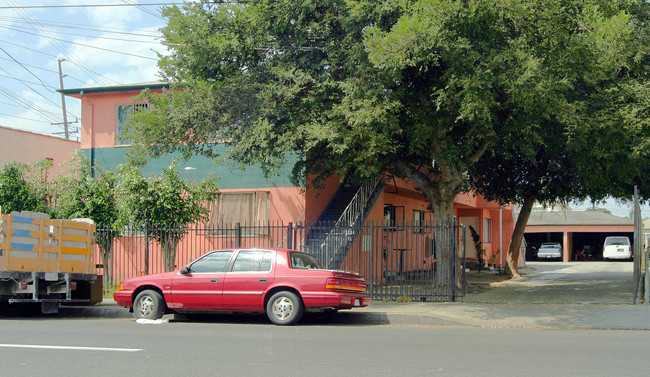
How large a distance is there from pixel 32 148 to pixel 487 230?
2387 centimetres

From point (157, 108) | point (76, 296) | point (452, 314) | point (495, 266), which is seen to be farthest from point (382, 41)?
point (495, 266)

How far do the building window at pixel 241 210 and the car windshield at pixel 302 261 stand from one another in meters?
6.73

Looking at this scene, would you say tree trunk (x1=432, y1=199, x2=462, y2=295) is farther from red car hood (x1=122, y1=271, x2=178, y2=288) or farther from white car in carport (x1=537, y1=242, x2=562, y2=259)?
white car in carport (x1=537, y1=242, x2=562, y2=259)

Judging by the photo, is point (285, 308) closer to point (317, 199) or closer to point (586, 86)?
point (317, 199)

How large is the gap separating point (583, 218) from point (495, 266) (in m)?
19.0

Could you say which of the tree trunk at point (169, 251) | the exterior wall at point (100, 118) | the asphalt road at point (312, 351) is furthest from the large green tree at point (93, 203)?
the asphalt road at point (312, 351)

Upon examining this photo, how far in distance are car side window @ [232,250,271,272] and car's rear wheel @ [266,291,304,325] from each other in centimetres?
64

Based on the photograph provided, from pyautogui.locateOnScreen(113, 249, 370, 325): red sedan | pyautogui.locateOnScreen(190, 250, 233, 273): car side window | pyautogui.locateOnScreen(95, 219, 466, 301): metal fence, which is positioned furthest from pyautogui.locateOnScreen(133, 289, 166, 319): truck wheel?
pyautogui.locateOnScreen(95, 219, 466, 301): metal fence

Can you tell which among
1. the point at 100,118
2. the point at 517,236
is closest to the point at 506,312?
the point at 517,236

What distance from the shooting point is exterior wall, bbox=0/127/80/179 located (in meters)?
25.0

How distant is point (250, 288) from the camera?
12414 millimetres

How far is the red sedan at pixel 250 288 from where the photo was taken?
12.1 m

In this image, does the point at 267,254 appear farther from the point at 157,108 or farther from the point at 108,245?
the point at 108,245

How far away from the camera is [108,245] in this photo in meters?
19.2
